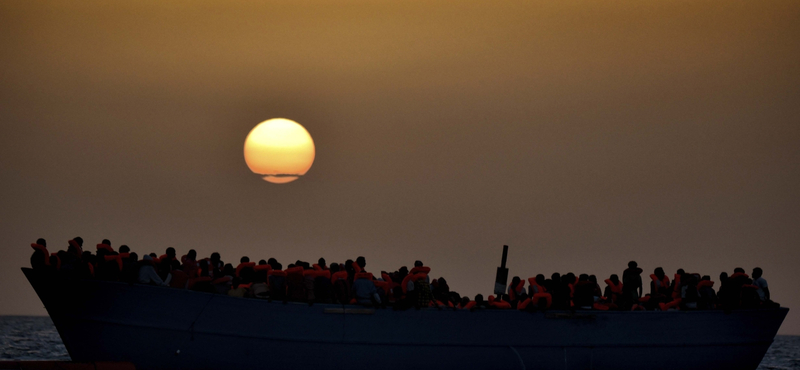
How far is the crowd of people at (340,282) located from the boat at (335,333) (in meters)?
0.28

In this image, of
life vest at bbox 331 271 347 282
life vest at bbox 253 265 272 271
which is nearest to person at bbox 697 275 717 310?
life vest at bbox 331 271 347 282

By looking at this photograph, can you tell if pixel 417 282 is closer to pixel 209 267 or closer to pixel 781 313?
pixel 209 267

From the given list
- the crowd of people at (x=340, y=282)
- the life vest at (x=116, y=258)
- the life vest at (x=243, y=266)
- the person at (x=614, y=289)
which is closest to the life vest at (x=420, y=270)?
the crowd of people at (x=340, y=282)

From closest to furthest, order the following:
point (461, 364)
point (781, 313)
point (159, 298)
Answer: point (159, 298)
point (461, 364)
point (781, 313)

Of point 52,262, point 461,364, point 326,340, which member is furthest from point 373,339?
point 52,262

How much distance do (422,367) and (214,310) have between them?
593 cm

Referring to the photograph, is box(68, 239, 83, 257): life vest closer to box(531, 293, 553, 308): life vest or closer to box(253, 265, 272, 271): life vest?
box(253, 265, 272, 271): life vest

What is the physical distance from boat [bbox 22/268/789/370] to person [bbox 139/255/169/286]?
23 cm

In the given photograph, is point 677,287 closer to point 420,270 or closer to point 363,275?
point 420,270

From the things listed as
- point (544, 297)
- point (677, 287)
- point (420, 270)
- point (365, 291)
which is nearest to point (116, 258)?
point (365, 291)

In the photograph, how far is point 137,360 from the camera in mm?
20500

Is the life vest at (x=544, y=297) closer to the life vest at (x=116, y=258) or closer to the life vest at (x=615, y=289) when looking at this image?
the life vest at (x=615, y=289)

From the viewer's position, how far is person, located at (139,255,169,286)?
20125 mm

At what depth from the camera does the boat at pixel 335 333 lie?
66.8 feet
